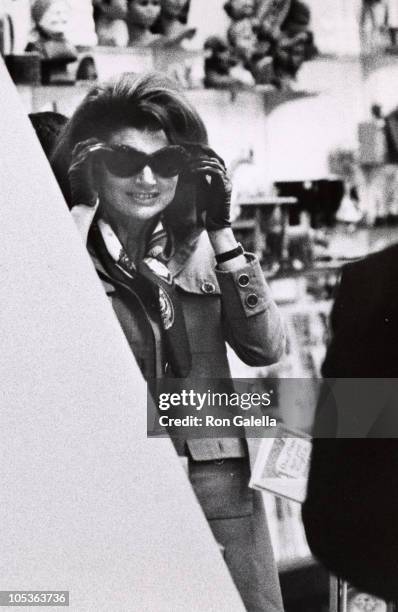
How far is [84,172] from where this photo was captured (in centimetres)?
188

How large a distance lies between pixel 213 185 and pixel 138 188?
0.53 ft

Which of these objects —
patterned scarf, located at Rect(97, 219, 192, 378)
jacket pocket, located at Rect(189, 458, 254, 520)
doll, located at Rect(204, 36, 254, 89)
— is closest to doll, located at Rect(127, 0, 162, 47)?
doll, located at Rect(204, 36, 254, 89)

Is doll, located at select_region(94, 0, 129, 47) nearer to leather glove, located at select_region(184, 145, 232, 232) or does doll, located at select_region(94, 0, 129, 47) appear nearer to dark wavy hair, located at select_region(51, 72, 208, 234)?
dark wavy hair, located at select_region(51, 72, 208, 234)

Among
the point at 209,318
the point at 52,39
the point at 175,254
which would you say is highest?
the point at 52,39

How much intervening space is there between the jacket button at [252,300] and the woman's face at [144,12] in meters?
0.62

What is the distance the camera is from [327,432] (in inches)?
75.2

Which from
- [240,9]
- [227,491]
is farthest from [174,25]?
[227,491]

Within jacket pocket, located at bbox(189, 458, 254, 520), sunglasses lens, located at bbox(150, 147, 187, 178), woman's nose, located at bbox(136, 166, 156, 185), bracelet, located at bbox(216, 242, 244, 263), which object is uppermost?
sunglasses lens, located at bbox(150, 147, 187, 178)

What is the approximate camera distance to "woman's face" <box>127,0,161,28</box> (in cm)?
188

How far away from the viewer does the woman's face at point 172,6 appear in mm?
1875

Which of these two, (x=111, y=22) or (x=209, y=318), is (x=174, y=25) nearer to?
(x=111, y=22)

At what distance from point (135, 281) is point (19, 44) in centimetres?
56

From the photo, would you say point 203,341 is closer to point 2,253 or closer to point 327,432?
point 327,432

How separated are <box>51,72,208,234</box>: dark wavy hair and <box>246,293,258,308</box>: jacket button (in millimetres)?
346
